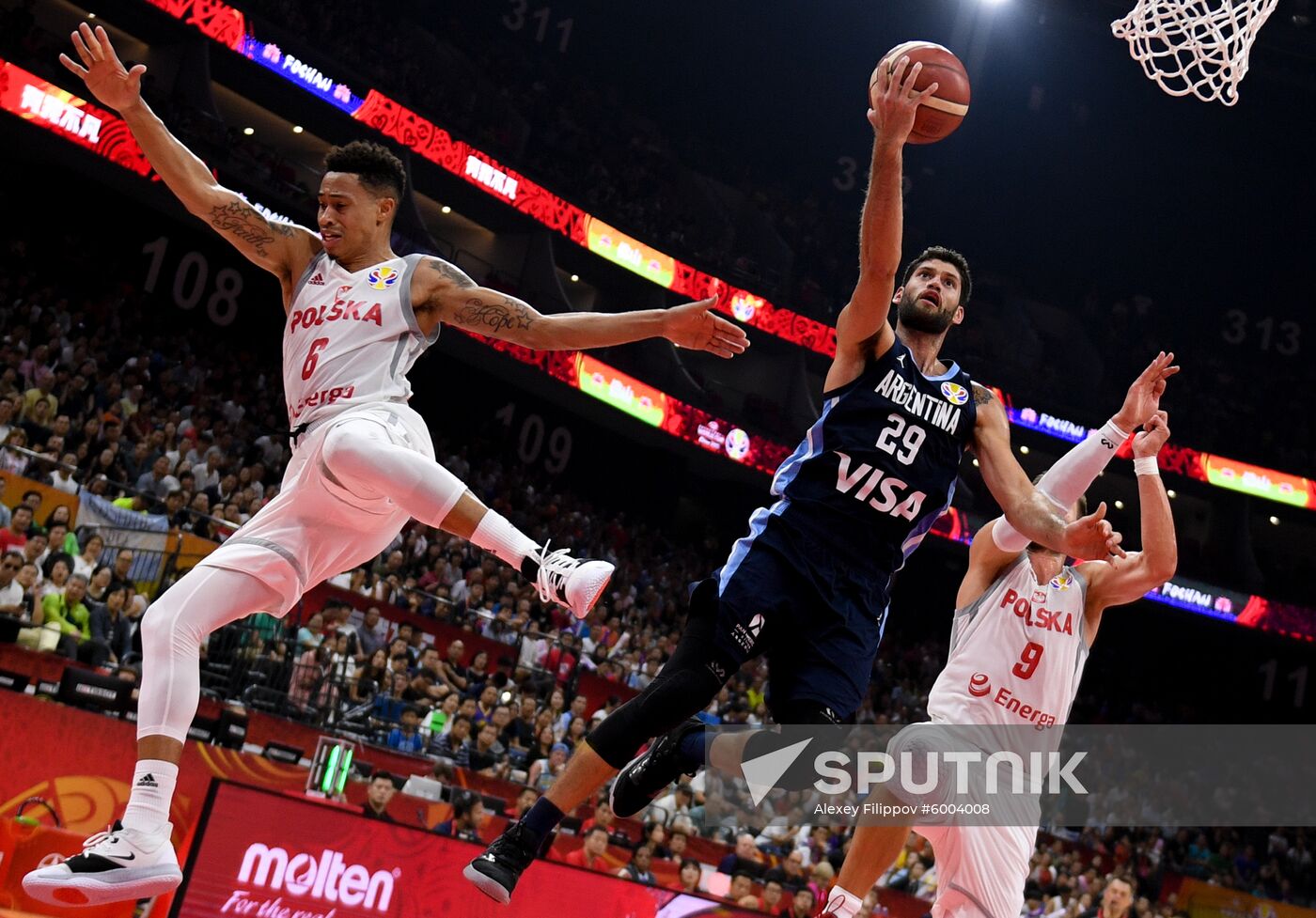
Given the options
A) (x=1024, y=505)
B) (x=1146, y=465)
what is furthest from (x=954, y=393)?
(x=1146, y=465)

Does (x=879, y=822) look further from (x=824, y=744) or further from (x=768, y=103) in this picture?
(x=768, y=103)

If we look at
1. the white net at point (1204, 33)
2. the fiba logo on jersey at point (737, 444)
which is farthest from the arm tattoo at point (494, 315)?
the fiba logo on jersey at point (737, 444)

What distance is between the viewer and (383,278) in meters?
5.46

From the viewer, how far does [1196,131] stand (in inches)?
1476

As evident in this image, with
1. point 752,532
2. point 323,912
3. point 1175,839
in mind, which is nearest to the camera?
point 752,532

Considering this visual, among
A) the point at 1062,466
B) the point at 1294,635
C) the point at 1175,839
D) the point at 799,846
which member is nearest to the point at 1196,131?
the point at 1294,635

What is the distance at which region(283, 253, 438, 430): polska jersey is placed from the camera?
5293mm

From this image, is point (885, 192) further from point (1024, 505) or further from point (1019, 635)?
point (1019, 635)

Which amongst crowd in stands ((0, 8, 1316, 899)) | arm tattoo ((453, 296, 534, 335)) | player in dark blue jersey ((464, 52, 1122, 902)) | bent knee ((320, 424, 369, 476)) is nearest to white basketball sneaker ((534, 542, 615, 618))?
player in dark blue jersey ((464, 52, 1122, 902))

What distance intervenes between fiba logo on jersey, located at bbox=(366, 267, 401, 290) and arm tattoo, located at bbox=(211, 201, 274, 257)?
0.54 meters

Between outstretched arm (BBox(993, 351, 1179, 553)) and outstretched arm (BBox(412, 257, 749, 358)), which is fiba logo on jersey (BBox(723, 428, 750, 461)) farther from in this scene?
outstretched arm (BBox(412, 257, 749, 358))

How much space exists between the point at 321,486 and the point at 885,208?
8.35 feet

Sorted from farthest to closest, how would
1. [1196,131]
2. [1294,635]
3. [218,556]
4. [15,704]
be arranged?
[1196,131] < [1294,635] < [15,704] < [218,556]

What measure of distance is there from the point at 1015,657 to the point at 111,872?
14.3ft
